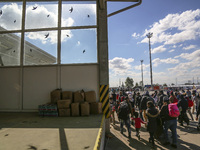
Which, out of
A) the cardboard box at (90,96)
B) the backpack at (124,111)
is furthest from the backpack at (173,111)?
the cardboard box at (90,96)

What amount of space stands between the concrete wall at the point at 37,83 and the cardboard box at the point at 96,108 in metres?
0.51

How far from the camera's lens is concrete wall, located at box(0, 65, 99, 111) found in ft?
21.7

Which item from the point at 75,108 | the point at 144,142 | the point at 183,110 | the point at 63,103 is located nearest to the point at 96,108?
the point at 75,108

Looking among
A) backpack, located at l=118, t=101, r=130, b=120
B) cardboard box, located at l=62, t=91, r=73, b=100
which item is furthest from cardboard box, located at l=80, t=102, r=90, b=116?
backpack, located at l=118, t=101, r=130, b=120

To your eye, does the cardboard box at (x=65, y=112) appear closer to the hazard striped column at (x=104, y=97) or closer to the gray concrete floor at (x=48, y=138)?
the hazard striped column at (x=104, y=97)

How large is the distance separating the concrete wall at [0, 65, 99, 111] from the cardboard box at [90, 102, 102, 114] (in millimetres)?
514

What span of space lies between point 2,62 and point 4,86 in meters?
1.39

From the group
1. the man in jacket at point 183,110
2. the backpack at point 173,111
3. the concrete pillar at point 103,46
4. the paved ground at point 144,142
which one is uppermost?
the concrete pillar at point 103,46

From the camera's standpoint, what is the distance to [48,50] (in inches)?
274

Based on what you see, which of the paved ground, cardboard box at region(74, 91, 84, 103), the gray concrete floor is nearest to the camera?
the gray concrete floor

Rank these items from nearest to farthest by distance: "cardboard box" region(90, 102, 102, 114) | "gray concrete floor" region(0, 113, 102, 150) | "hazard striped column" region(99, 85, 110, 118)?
"gray concrete floor" region(0, 113, 102, 150) → "cardboard box" region(90, 102, 102, 114) → "hazard striped column" region(99, 85, 110, 118)

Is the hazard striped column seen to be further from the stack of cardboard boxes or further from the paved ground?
the paved ground

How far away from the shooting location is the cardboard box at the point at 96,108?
19.8ft

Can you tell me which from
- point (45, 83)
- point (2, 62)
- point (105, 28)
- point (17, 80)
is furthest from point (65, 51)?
point (2, 62)
